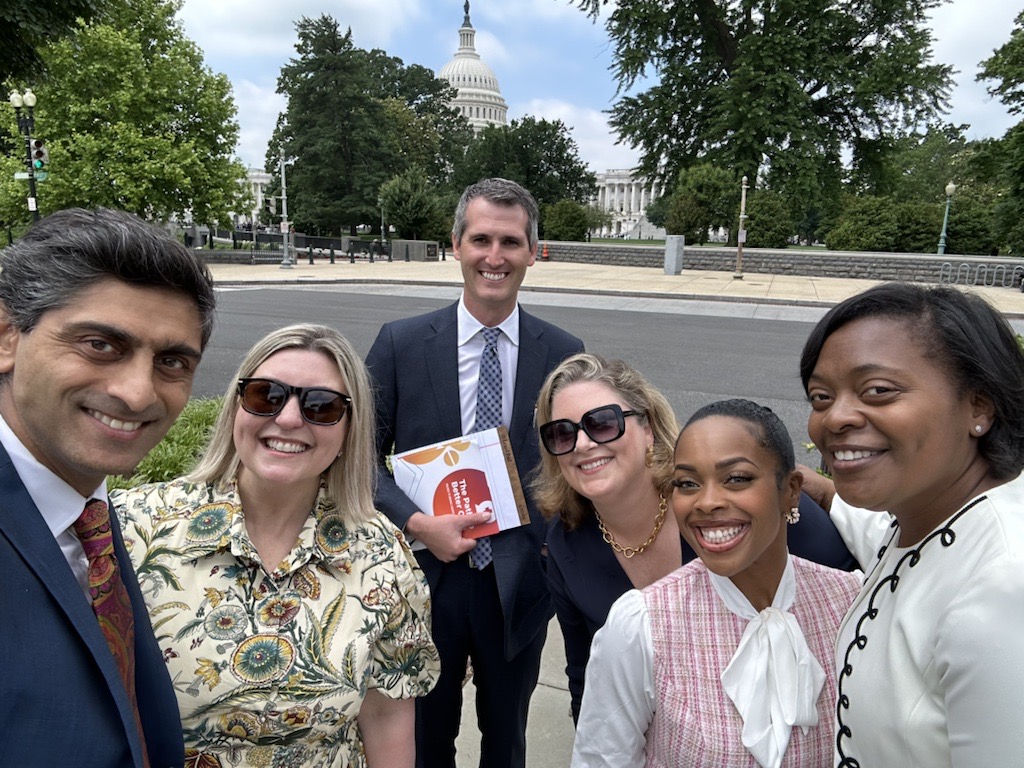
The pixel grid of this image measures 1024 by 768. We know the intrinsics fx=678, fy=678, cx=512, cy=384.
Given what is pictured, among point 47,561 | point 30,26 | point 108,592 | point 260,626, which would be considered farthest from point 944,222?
point 47,561

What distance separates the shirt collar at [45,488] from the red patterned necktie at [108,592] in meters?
0.04

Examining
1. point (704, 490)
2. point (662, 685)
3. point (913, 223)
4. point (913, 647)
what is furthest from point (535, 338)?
point (913, 223)

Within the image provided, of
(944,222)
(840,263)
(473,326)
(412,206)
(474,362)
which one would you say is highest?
(412,206)

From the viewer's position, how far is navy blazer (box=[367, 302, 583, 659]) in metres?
2.59

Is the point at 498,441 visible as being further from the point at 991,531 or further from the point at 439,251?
the point at 439,251

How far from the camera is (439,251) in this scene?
131ft

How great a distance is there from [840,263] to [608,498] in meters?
29.9

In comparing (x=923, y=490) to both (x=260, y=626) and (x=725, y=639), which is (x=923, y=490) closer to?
(x=725, y=639)

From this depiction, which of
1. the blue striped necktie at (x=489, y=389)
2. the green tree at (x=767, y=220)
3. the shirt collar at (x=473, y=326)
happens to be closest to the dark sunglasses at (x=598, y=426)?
the blue striped necktie at (x=489, y=389)

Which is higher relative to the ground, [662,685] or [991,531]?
[991,531]

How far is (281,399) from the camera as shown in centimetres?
189

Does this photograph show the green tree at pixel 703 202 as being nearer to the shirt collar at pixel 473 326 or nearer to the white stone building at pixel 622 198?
the shirt collar at pixel 473 326

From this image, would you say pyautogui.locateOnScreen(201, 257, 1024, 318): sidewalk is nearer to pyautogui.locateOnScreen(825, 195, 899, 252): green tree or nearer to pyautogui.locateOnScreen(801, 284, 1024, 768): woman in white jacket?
pyautogui.locateOnScreen(825, 195, 899, 252): green tree

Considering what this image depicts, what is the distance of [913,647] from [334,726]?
4.52ft
